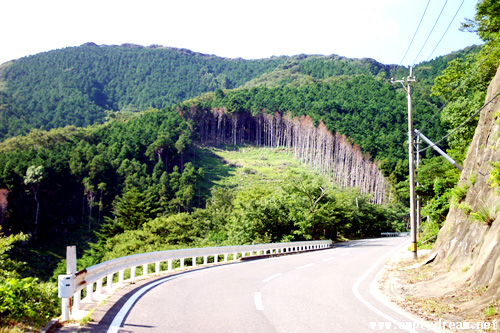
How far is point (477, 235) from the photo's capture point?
12.1 m

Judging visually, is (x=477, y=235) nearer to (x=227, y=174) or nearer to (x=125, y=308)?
(x=125, y=308)

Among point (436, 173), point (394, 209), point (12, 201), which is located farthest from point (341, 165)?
point (436, 173)

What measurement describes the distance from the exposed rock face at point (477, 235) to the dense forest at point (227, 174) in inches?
61.4

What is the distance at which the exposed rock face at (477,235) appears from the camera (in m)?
9.60

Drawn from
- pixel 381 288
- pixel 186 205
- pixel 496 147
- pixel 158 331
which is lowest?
pixel 186 205

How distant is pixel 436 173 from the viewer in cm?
3005

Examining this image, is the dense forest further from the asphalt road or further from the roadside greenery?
the asphalt road

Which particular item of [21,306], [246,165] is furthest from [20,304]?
[246,165]

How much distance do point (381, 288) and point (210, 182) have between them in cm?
10843

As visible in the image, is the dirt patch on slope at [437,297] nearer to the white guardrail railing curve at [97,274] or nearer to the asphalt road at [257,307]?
the asphalt road at [257,307]

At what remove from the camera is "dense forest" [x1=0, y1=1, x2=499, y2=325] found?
31.2 meters

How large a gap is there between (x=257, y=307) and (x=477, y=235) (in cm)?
685

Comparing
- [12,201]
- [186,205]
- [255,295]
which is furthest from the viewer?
[186,205]

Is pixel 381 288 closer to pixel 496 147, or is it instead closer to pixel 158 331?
pixel 496 147
